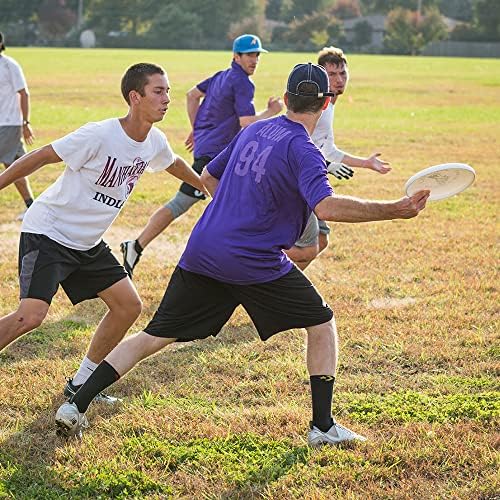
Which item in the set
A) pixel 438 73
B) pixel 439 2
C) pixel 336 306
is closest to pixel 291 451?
pixel 336 306

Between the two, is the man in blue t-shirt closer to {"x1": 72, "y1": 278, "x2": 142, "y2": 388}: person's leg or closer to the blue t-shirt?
the blue t-shirt

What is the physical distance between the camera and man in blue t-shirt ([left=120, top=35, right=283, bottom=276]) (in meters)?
8.07

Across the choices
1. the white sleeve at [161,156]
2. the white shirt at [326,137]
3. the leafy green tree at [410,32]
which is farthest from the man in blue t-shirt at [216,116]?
the leafy green tree at [410,32]

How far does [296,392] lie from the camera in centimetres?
548

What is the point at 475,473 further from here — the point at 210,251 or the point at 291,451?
the point at 210,251

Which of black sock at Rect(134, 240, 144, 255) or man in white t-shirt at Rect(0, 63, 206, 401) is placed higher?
man in white t-shirt at Rect(0, 63, 206, 401)

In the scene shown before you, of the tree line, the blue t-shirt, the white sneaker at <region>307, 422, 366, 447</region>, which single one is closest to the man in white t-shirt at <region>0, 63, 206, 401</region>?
the white sneaker at <region>307, 422, 366, 447</region>

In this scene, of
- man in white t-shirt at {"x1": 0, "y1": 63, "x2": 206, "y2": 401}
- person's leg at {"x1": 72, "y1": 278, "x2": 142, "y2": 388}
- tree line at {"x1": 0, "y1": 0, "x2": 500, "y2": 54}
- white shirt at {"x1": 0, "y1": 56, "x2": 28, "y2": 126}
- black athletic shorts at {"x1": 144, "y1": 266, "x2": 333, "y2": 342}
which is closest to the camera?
black athletic shorts at {"x1": 144, "y1": 266, "x2": 333, "y2": 342}

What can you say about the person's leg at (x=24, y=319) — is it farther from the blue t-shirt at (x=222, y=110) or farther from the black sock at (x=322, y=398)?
the blue t-shirt at (x=222, y=110)

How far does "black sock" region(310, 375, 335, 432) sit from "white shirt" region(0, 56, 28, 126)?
703 cm

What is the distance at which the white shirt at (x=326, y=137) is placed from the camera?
7.22 meters

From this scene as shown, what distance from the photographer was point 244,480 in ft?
14.1

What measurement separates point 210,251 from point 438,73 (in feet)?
150

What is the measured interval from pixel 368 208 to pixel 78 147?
1715mm
